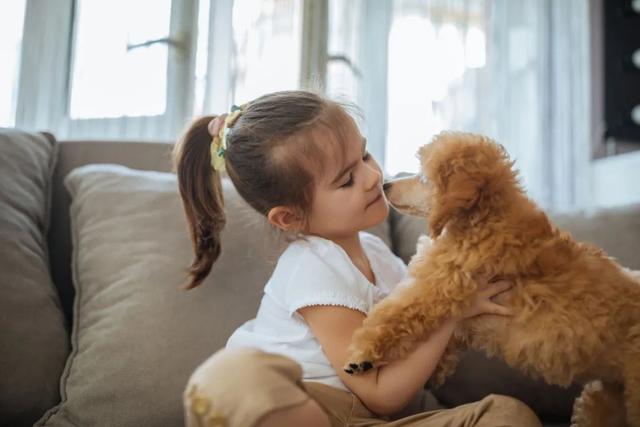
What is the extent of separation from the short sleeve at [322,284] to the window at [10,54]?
53.3 inches

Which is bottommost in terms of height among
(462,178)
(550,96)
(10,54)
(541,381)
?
(541,381)

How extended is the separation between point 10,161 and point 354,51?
1444 millimetres

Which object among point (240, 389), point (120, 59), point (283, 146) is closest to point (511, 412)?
point (240, 389)

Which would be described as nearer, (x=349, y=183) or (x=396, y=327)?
(x=396, y=327)

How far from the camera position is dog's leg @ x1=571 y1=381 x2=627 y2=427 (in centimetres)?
102

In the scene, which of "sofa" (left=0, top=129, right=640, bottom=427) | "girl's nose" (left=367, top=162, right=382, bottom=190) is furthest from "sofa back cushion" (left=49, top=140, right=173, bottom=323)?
"girl's nose" (left=367, top=162, right=382, bottom=190)

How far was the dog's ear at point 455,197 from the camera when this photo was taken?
36.4 inches

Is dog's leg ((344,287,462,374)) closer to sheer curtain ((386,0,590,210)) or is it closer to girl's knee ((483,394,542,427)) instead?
girl's knee ((483,394,542,427))

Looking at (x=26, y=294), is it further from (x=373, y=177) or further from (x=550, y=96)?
(x=550, y=96)

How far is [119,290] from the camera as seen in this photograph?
4.06 ft

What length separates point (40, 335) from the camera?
1.17 meters

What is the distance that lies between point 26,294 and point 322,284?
59 centimetres

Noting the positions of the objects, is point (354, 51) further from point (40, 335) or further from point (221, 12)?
point (40, 335)

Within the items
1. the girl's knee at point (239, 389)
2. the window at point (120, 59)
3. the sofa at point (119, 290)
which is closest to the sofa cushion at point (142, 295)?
the sofa at point (119, 290)
